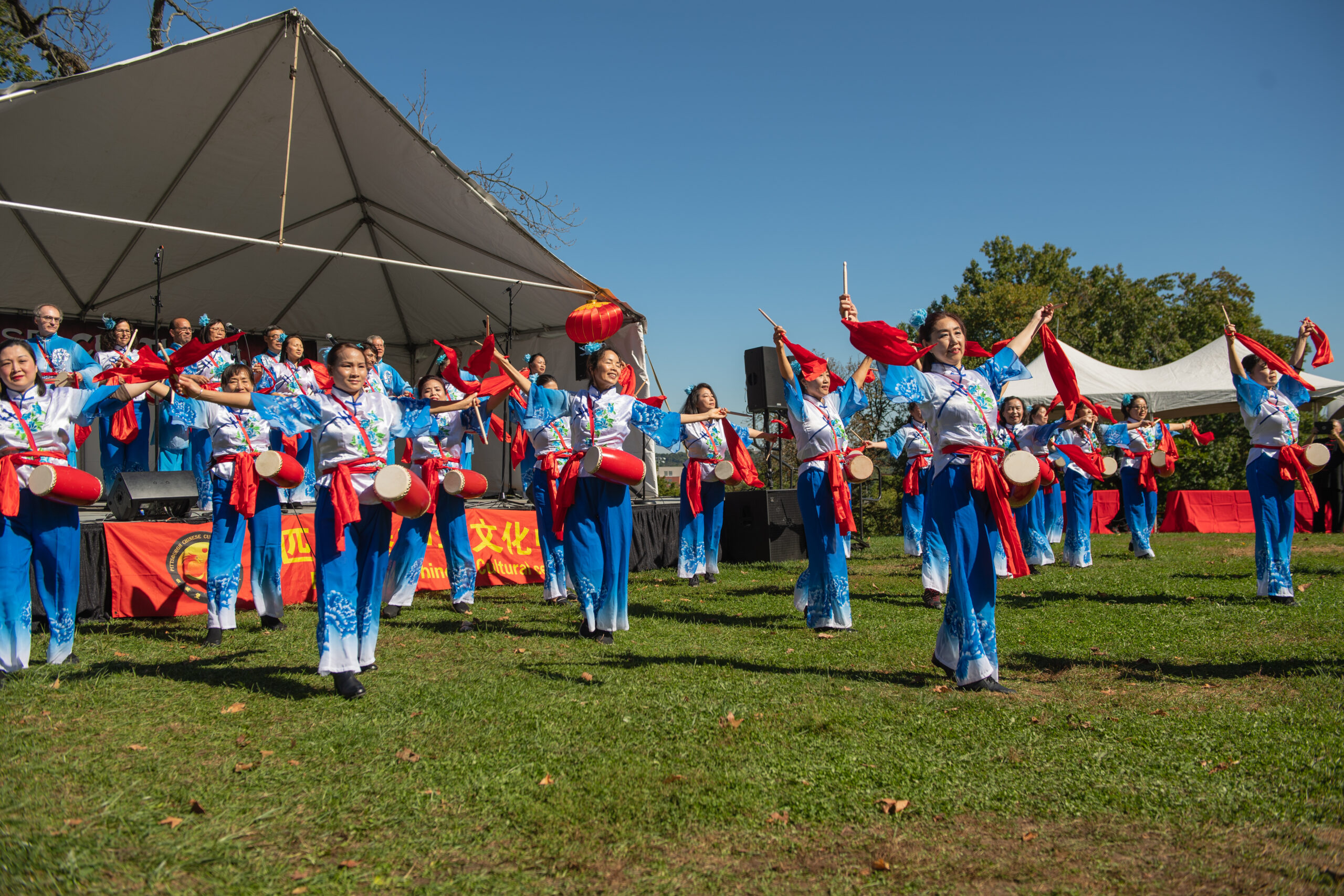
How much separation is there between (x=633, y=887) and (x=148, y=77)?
8.88 meters

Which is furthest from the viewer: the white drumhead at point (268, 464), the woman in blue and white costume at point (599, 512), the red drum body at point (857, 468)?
the red drum body at point (857, 468)

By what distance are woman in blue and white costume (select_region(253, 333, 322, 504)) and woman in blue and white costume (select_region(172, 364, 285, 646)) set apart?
0.69 m

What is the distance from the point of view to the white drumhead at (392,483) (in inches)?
160

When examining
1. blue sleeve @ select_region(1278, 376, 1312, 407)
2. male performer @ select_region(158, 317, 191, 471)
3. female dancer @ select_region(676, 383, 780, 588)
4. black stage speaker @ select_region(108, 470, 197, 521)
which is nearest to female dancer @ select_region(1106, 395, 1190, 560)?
blue sleeve @ select_region(1278, 376, 1312, 407)

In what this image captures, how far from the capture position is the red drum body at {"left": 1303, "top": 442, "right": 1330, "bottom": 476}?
6.72 m

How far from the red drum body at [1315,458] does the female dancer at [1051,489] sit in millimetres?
1896

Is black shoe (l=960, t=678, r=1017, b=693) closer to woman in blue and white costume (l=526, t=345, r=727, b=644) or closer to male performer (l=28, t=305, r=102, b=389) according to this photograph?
woman in blue and white costume (l=526, t=345, r=727, b=644)

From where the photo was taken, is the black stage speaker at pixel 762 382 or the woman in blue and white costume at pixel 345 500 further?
the black stage speaker at pixel 762 382

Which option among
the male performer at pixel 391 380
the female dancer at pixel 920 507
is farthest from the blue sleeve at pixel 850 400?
the male performer at pixel 391 380

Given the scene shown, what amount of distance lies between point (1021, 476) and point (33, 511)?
507 centimetres

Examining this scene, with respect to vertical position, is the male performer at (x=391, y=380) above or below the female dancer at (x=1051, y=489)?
above

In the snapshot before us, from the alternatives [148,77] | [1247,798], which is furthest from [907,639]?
[148,77]

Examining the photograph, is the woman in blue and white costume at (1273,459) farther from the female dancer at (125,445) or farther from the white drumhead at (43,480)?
the female dancer at (125,445)

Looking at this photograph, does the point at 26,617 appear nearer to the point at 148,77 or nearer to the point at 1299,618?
the point at 148,77
